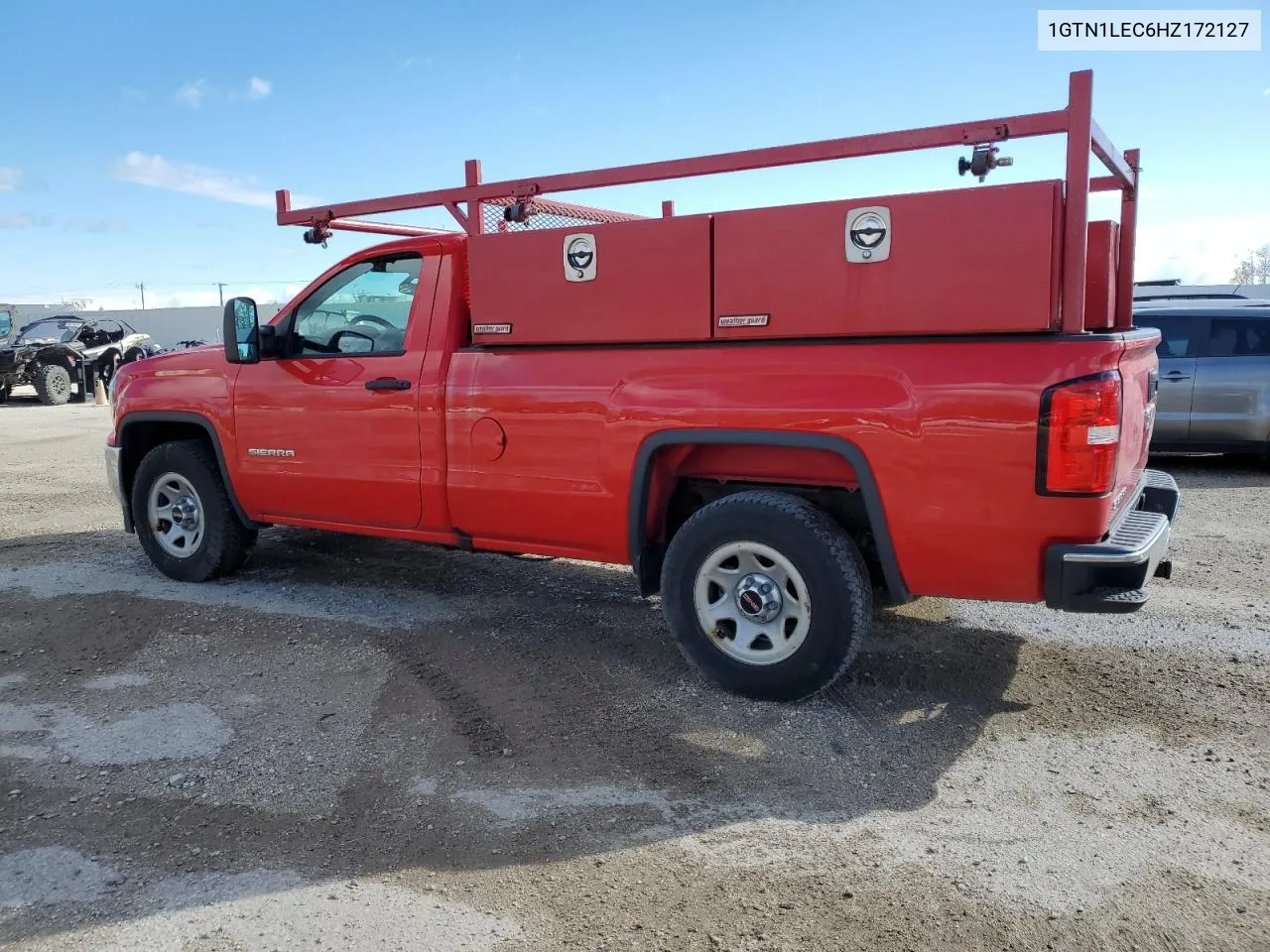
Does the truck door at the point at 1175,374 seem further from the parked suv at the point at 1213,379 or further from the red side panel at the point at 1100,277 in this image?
the red side panel at the point at 1100,277

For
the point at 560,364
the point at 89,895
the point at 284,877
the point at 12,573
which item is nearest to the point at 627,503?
the point at 560,364

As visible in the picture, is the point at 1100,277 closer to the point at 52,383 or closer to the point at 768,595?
the point at 768,595

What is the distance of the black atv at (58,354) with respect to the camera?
20094 millimetres

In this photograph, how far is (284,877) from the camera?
289 cm

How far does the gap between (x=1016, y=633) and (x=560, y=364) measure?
262cm

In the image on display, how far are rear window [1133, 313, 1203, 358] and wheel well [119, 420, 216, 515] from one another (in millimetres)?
8372

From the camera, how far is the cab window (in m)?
5.13

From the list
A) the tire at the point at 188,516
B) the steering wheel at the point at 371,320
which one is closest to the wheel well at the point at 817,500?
the steering wheel at the point at 371,320

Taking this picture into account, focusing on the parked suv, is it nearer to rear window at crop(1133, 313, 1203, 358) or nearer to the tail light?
rear window at crop(1133, 313, 1203, 358)

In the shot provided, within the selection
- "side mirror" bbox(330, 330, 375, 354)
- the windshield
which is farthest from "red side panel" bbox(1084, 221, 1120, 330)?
the windshield

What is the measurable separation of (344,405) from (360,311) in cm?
55

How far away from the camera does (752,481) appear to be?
13.9ft

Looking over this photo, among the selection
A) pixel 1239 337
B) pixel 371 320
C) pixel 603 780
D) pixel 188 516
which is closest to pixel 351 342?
pixel 371 320

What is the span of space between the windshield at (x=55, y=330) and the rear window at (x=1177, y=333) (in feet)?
67.7
